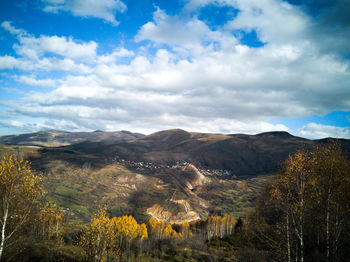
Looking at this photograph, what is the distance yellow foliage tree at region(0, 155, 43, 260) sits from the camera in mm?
23391

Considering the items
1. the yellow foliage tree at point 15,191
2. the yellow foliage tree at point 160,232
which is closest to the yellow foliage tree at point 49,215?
the yellow foliage tree at point 15,191

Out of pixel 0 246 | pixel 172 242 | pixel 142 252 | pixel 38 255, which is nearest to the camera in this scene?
pixel 0 246

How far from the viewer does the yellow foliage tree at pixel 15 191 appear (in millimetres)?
23391

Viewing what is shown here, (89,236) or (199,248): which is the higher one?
(89,236)

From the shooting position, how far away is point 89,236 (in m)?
33.3

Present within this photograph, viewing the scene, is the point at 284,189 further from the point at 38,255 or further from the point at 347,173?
the point at 38,255

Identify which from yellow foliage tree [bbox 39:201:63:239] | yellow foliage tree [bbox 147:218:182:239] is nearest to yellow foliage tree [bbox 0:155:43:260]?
yellow foliage tree [bbox 39:201:63:239]

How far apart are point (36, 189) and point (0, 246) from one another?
6564mm

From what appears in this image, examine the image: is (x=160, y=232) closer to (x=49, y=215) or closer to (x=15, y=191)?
(x=49, y=215)

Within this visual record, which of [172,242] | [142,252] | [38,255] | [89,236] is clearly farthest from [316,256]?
[172,242]

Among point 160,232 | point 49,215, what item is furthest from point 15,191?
point 160,232

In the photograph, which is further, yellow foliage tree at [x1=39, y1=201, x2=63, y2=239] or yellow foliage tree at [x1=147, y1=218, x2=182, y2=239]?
yellow foliage tree at [x1=147, y1=218, x2=182, y2=239]

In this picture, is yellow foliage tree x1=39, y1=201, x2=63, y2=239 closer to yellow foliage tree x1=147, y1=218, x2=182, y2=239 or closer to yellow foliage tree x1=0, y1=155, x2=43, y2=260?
yellow foliage tree x1=0, y1=155, x2=43, y2=260

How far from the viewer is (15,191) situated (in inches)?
970
